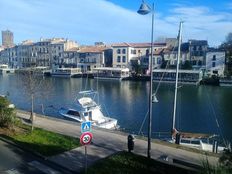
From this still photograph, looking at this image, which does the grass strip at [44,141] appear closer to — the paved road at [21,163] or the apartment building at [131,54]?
the paved road at [21,163]

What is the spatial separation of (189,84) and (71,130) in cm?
6250

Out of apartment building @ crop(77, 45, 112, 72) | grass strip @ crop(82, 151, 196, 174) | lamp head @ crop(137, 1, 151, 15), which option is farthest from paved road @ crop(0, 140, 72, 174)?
apartment building @ crop(77, 45, 112, 72)

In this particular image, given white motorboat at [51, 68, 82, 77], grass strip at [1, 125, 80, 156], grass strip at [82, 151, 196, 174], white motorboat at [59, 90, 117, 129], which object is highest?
white motorboat at [51, 68, 82, 77]

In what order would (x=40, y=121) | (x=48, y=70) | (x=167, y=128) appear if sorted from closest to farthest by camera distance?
(x=40, y=121) → (x=167, y=128) → (x=48, y=70)

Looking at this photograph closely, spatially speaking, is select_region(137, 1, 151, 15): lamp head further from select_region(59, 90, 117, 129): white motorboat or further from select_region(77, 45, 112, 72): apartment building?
select_region(77, 45, 112, 72): apartment building

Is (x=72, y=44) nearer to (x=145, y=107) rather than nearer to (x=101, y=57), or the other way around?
(x=101, y=57)

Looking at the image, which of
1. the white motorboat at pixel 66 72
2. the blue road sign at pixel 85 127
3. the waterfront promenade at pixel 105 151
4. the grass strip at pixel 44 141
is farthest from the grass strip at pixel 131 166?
the white motorboat at pixel 66 72

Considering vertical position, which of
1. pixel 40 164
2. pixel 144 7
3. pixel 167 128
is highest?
pixel 144 7

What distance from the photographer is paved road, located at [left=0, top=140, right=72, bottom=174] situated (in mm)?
12633

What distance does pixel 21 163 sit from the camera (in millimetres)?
13445

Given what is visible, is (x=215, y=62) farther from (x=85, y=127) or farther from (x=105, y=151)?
(x=85, y=127)

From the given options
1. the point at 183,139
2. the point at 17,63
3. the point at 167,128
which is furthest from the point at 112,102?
the point at 17,63

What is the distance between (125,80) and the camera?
91.7 meters

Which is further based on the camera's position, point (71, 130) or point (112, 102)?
point (112, 102)
